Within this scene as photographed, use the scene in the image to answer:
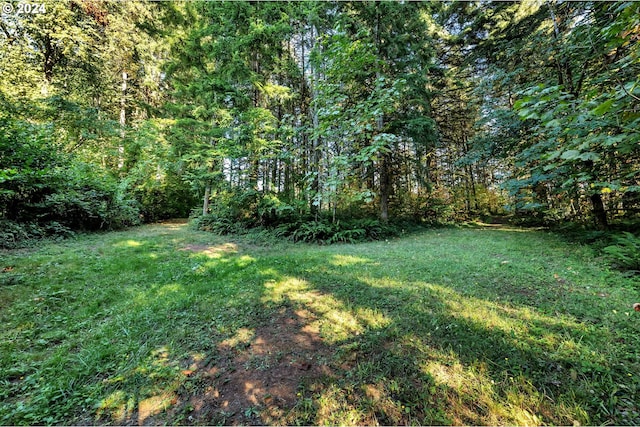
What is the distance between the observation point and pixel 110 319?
287 cm

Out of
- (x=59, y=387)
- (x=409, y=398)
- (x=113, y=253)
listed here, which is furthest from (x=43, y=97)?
(x=409, y=398)

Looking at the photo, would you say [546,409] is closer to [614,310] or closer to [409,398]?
[409,398]

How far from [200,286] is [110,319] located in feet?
3.75

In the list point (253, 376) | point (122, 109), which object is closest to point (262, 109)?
point (253, 376)

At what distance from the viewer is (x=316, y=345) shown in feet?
7.72

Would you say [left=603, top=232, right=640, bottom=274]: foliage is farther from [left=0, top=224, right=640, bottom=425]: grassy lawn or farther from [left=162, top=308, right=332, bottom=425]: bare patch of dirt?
[left=162, top=308, right=332, bottom=425]: bare patch of dirt

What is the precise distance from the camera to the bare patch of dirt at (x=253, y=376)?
1.65 m

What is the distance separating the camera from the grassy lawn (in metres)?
1.64

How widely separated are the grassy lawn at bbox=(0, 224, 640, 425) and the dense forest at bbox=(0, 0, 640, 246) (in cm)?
282

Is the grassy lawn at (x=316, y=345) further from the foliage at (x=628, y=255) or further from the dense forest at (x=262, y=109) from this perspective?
the dense forest at (x=262, y=109)

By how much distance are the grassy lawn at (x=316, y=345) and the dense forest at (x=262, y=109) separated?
9.26 feet

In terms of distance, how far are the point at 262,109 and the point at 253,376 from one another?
26.0 feet

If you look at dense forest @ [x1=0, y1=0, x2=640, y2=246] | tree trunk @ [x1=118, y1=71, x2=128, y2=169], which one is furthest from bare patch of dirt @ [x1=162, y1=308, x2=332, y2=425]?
tree trunk @ [x1=118, y1=71, x2=128, y2=169]

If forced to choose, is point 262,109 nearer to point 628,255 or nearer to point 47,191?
point 47,191
